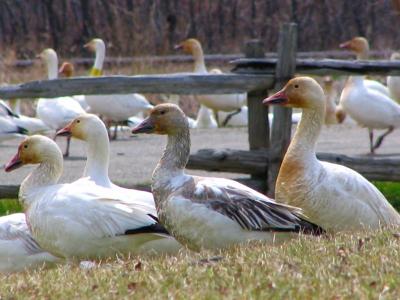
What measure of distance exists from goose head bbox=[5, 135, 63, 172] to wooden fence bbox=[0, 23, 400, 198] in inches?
73.9

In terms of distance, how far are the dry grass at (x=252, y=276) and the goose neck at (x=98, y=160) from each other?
260 centimetres

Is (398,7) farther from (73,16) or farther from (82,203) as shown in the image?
(73,16)

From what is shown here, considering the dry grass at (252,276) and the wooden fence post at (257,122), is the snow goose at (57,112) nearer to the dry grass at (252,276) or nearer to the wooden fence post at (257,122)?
the wooden fence post at (257,122)

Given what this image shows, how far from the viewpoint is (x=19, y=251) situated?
28.8ft

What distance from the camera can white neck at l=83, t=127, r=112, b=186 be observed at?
954 cm

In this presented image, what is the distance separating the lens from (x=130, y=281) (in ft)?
19.6

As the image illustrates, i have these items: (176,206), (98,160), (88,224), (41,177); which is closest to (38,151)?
(41,177)

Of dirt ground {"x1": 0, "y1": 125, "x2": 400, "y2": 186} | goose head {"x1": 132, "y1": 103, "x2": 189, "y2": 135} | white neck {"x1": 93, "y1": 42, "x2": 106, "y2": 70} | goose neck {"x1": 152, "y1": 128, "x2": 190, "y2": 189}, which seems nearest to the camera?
goose neck {"x1": 152, "y1": 128, "x2": 190, "y2": 189}

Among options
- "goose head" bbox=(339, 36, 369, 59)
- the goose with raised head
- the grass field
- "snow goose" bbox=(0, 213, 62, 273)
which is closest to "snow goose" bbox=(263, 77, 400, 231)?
the grass field

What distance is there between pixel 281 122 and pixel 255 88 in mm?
428

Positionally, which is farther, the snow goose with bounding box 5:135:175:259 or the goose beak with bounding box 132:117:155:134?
the goose beak with bounding box 132:117:155:134

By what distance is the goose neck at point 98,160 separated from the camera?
376 inches

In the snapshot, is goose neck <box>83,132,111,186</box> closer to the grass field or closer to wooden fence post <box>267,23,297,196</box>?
wooden fence post <box>267,23,297,196</box>

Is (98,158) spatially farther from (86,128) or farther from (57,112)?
(57,112)
